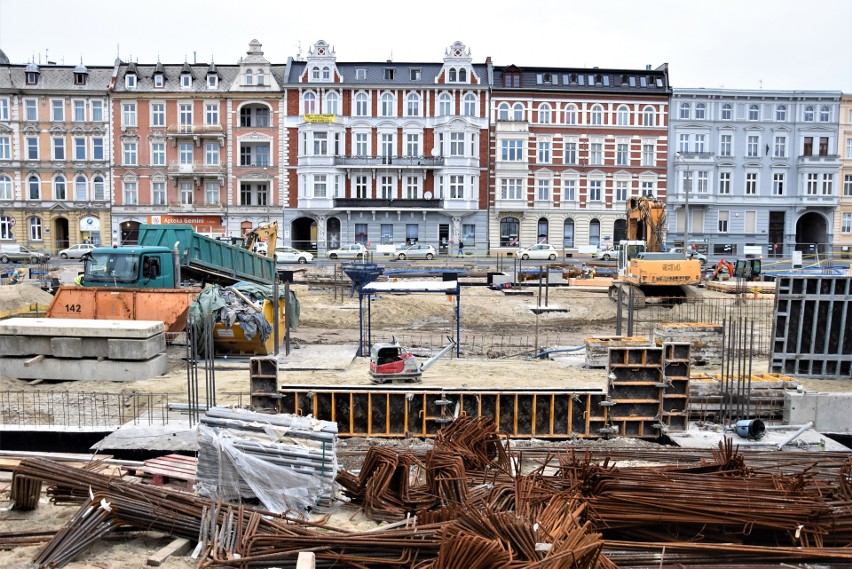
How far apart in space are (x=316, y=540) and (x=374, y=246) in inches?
1707

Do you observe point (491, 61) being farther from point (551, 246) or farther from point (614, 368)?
point (614, 368)

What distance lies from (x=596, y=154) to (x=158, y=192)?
29.8m

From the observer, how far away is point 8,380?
1717 cm

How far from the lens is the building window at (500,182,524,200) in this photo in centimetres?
5241

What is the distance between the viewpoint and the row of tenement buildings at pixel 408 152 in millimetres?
51125

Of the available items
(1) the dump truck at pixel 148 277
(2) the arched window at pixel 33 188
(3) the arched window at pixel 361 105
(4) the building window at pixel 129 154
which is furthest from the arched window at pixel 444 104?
(1) the dump truck at pixel 148 277

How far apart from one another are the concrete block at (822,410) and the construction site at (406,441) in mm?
50

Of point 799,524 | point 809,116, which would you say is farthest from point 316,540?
point 809,116

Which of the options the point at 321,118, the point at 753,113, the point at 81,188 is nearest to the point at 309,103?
the point at 321,118

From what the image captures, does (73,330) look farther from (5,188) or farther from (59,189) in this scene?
(5,188)

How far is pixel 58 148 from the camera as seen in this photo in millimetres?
51531

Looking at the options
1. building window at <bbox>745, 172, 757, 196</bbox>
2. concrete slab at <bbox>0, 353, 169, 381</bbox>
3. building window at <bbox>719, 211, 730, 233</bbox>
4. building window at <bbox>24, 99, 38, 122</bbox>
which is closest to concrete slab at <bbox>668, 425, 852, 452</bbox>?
concrete slab at <bbox>0, 353, 169, 381</bbox>

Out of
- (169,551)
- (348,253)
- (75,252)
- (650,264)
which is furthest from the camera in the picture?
(348,253)

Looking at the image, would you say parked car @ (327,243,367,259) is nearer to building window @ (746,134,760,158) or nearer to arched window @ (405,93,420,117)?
arched window @ (405,93,420,117)
